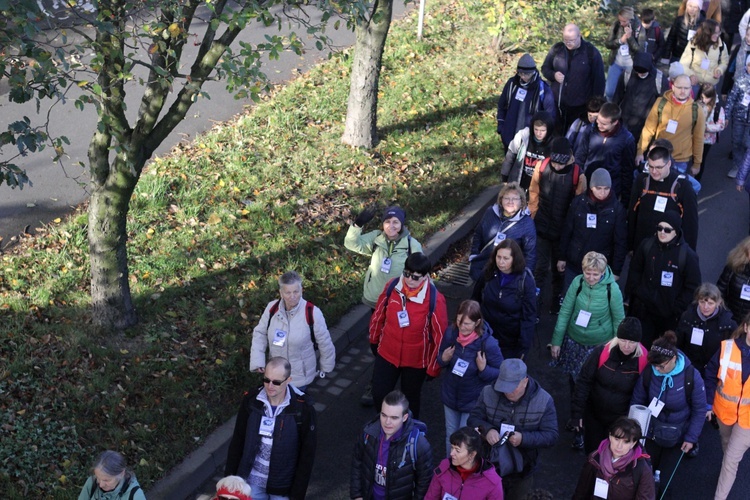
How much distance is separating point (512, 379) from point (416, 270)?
1406mm

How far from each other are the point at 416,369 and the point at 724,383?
95.1 inches

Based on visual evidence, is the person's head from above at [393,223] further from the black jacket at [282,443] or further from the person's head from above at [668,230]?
the person's head from above at [668,230]

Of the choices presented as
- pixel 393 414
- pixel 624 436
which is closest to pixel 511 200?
pixel 624 436

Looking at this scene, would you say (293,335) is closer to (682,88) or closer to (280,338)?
(280,338)

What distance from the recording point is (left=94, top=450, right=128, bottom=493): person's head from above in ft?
19.9

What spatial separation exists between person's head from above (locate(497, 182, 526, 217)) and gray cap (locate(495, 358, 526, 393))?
9.08 ft

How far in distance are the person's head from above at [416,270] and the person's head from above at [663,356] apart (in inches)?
71.4

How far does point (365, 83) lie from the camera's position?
13070 mm

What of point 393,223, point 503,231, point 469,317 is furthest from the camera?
point 503,231

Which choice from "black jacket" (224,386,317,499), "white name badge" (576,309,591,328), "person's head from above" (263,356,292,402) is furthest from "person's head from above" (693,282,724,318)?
"person's head from above" (263,356,292,402)

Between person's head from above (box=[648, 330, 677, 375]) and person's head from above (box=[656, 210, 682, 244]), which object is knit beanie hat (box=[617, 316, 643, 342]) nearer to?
person's head from above (box=[648, 330, 677, 375])

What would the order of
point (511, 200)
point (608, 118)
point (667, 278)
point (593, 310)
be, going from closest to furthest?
1. point (593, 310)
2. point (667, 278)
3. point (511, 200)
4. point (608, 118)

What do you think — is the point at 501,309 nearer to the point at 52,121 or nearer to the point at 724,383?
the point at 724,383

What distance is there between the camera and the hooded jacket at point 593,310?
8.23 meters
